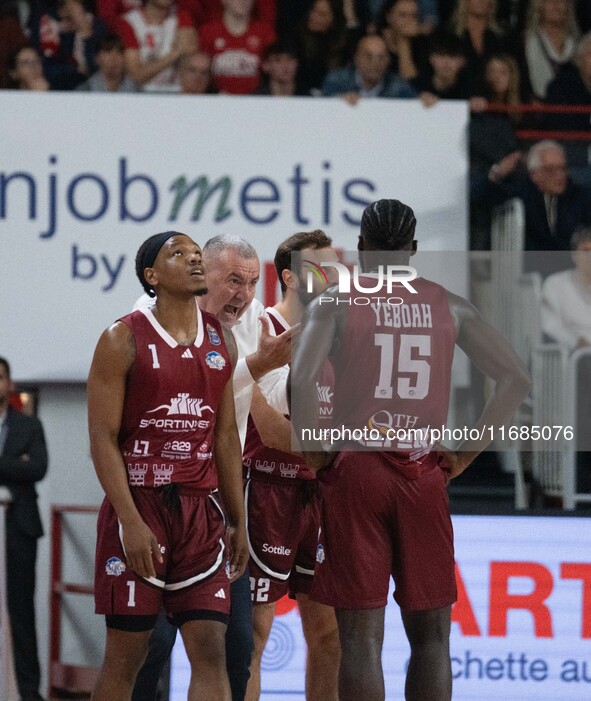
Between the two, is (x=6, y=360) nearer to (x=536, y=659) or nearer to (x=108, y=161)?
(x=108, y=161)

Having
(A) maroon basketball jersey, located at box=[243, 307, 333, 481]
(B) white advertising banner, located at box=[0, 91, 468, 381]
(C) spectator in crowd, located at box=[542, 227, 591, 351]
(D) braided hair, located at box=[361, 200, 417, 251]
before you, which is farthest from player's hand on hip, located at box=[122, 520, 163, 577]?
(C) spectator in crowd, located at box=[542, 227, 591, 351]

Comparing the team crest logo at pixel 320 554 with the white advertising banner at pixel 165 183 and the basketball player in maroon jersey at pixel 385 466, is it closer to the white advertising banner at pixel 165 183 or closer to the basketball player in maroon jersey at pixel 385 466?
the basketball player in maroon jersey at pixel 385 466

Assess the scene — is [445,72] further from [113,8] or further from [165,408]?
[165,408]

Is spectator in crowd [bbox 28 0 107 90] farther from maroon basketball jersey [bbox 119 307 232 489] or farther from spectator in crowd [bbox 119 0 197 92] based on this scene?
maroon basketball jersey [bbox 119 307 232 489]

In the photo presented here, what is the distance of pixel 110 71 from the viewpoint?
8977mm

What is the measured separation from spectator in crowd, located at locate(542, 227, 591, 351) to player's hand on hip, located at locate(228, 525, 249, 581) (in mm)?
4003

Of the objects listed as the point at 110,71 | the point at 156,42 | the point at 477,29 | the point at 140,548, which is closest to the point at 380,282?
the point at 140,548

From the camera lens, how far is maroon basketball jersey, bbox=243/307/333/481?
5.00 meters

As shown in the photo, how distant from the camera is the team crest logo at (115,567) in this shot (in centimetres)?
419

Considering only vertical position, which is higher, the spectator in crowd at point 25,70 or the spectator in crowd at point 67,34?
the spectator in crowd at point 67,34

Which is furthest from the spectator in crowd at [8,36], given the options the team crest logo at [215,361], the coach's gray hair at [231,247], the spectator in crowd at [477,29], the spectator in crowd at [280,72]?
the team crest logo at [215,361]

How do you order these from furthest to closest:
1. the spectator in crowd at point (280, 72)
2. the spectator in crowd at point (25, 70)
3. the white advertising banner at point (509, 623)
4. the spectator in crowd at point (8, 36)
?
the spectator in crowd at point (8, 36), the spectator in crowd at point (280, 72), the spectator in crowd at point (25, 70), the white advertising banner at point (509, 623)

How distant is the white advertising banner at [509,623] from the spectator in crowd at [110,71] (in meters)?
4.37

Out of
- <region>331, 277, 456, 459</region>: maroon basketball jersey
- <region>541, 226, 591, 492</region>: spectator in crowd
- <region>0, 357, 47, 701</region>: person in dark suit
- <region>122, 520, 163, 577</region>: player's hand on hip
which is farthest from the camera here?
<region>541, 226, 591, 492</region>: spectator in crowd
